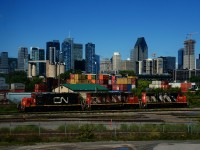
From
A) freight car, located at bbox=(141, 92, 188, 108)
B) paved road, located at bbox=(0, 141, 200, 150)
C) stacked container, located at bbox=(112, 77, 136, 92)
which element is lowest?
paved road, located at bbox=(0, 141, 200, 150)

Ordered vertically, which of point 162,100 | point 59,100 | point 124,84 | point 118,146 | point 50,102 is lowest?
point 118,146

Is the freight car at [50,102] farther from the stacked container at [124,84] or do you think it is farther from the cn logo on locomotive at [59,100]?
the stacked container at [124,84]

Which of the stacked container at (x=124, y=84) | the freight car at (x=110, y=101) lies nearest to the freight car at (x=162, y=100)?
the freight car at (x=110, y=101)

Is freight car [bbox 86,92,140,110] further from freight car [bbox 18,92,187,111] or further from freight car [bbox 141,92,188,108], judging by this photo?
freight car [bbox 141,92,188,108]

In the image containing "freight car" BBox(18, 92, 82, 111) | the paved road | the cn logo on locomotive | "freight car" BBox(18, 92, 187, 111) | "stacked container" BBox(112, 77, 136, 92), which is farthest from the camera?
"stacked container" BBox(112, 77, 136, 92)

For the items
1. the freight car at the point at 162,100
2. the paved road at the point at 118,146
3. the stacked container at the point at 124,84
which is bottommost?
the paved road at the point at 118,146

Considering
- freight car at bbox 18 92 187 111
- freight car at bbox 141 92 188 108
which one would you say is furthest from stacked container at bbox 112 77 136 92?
freight car at bbox 18 92 187 111

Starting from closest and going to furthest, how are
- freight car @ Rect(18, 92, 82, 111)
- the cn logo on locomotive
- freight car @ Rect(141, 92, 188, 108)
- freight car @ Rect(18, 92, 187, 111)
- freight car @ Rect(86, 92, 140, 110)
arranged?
freight car @ Rect(18, 92, 82, 111), freight car @ Rect(18, 92, 187, 111), the cn logo on locomotive, freight car @ Rect(86, 92, 140, 110), freight car @ Rect(141, 92, 188, 108)

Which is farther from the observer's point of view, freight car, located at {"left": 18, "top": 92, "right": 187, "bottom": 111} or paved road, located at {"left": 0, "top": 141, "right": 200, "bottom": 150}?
freight car, located at {"left": 18, "top": 92, "right": 187, "bottom": 111}

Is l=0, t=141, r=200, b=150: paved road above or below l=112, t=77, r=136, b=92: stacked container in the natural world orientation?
below

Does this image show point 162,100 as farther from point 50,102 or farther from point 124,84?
point 124,84

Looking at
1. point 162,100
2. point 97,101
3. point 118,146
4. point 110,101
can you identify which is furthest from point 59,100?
point 118,146

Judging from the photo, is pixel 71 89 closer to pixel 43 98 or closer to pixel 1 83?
pixel 43 98

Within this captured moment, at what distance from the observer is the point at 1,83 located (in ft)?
476
